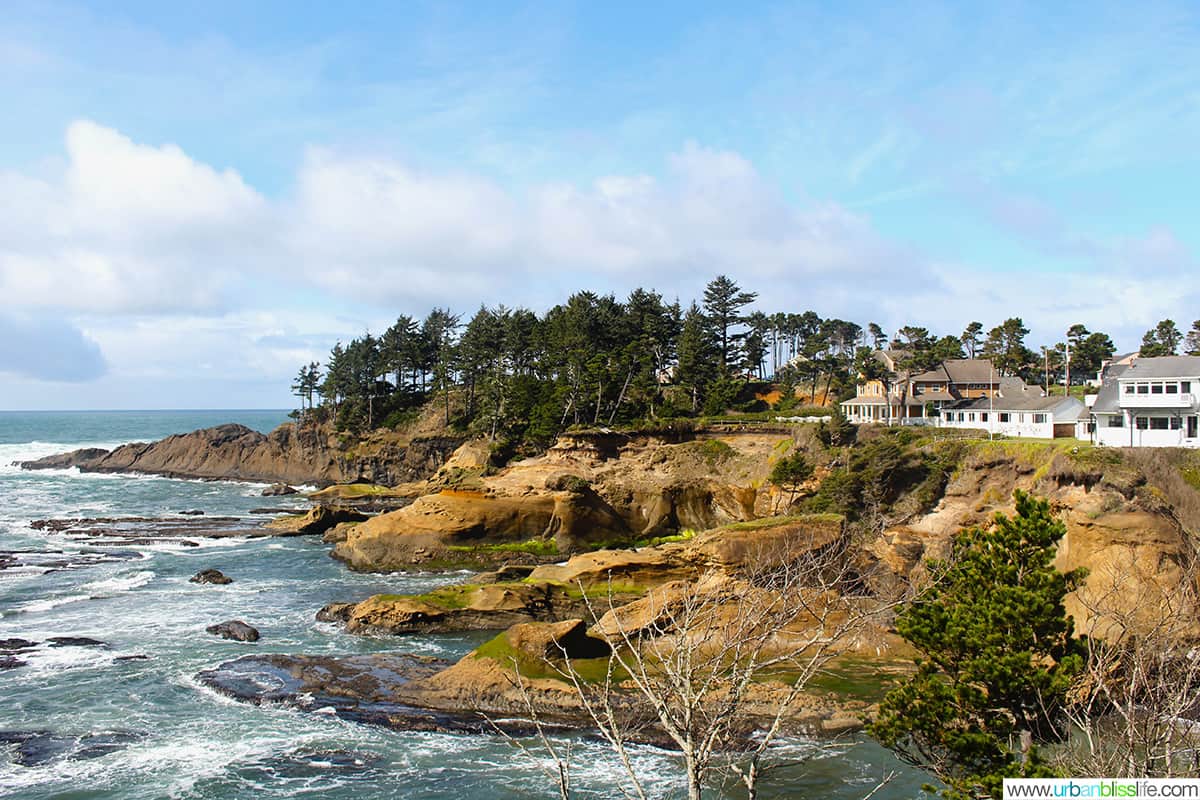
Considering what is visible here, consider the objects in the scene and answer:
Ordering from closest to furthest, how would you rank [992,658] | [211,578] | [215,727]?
[992,658]
[215,727]
[211,578]

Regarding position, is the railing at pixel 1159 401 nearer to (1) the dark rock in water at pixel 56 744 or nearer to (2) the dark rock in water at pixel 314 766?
(2) the dark rock in water at pixel 314 766

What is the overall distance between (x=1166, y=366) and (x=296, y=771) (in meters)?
47.0

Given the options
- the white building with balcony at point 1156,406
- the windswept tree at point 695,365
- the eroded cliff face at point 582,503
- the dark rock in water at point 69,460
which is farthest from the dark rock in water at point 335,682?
the dark rock in water at point 69,460

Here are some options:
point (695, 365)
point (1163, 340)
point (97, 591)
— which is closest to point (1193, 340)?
point (1163, 340)

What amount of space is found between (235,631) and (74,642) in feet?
19.7

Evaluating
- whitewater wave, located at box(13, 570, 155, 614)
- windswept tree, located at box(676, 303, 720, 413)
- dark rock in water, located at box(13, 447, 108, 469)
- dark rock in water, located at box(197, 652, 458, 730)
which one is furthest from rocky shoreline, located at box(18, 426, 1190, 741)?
dark rock in water, located at box(13, 447, 108, 469)

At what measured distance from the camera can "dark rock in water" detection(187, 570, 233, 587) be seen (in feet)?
149

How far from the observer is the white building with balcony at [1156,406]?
44.9 metres

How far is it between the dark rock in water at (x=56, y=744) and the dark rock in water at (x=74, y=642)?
8.94m

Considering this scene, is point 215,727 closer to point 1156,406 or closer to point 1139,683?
point 1139,683

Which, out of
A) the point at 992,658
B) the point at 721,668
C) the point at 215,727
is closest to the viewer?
the point at 721,668

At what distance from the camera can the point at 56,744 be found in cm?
2405

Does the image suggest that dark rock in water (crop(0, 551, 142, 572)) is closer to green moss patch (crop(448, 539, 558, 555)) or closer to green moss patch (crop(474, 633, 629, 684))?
green moss patch (crop(448, 539, 558, 555))

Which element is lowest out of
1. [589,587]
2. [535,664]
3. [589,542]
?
[535,664]
